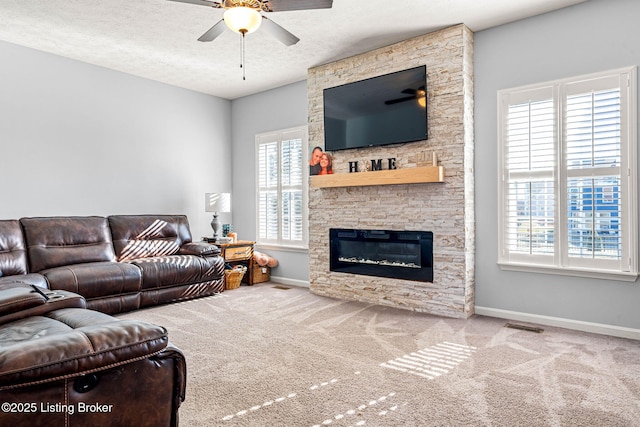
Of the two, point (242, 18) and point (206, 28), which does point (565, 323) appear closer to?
point (242, 18)

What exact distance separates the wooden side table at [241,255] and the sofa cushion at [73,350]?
12.1 ft

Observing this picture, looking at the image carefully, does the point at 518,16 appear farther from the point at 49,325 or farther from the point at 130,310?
the point at 130,310

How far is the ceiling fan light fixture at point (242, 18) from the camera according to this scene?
8.68 ft

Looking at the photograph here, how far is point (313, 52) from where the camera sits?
4.67 m

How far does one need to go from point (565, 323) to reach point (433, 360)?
1.60 m

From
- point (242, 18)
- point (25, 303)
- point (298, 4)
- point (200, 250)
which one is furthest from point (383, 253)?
point (25, 303)

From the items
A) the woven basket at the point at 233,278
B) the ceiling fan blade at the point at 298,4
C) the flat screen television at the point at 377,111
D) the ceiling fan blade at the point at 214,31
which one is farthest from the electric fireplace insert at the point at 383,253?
the ceiling fan blade at the point at 214,31

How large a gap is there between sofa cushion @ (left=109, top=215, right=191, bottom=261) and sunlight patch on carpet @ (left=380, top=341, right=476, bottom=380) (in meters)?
3.45

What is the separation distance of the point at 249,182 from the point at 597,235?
15.4ft

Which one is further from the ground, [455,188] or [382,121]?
[382,121]

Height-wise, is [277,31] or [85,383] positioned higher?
[277,31]

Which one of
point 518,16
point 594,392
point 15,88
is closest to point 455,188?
point 518,16

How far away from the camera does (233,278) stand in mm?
5422

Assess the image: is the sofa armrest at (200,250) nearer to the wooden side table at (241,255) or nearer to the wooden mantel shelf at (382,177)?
the wooden side table at (241,255)
